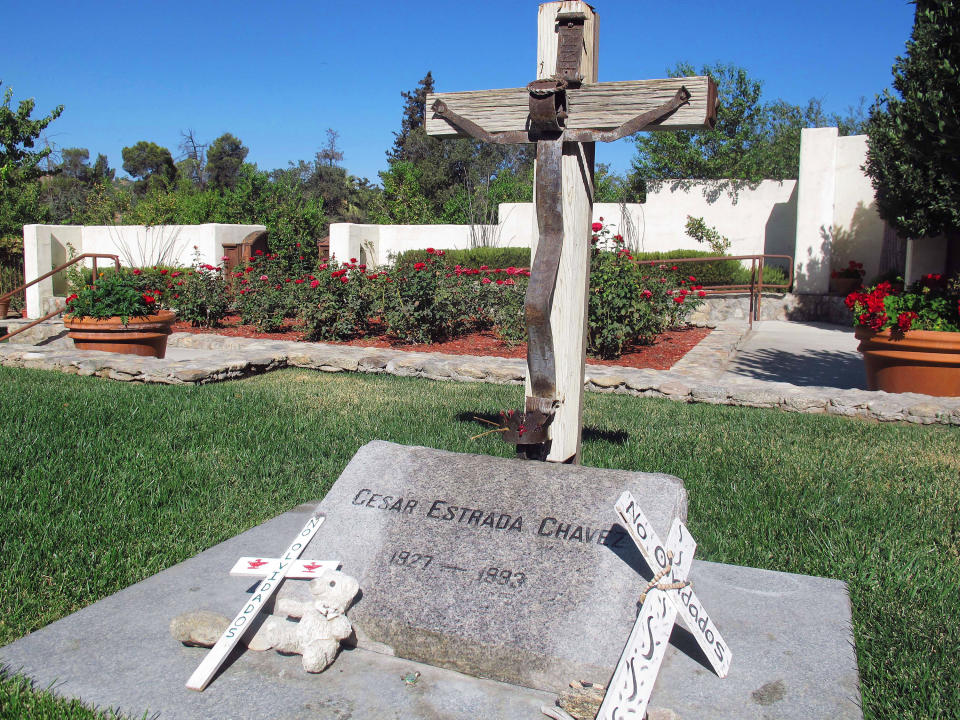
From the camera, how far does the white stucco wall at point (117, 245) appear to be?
15.1 meters

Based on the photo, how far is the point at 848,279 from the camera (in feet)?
45.9

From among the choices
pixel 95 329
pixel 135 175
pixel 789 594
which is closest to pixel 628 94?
pixel 789 594

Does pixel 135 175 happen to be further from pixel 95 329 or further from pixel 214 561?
pixel 214 561

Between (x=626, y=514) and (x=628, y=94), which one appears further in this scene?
(x=628, y=94)

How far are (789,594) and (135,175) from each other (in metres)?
50.7

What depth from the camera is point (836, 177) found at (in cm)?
1445

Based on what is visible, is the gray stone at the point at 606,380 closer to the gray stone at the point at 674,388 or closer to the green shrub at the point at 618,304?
the gray stone at the point at 674,388

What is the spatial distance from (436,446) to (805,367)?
5772mm

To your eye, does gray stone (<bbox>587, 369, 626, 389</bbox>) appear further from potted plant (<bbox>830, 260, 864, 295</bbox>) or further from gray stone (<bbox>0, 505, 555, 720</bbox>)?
potted plant (<bbox>830, 260, 864, 295</bbox>)

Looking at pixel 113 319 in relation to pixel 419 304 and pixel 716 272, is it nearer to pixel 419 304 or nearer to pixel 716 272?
pixel 419 304

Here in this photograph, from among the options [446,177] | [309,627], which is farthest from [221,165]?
[309,627]

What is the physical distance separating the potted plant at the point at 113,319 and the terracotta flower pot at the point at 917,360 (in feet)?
23.9

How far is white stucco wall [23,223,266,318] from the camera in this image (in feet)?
49.4

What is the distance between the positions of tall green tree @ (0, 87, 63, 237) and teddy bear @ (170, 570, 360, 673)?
17492 millimetres
